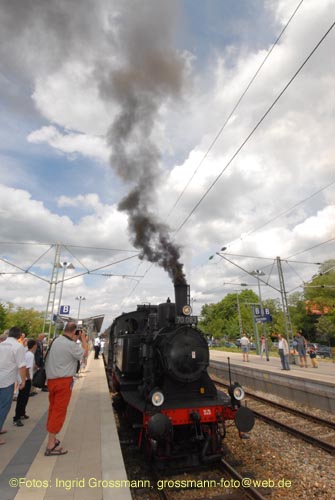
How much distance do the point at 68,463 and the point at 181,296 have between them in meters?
3.46

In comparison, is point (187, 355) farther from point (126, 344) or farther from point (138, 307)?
point (138, 307)

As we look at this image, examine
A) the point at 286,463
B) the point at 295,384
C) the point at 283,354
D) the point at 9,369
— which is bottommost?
the point at 286,463

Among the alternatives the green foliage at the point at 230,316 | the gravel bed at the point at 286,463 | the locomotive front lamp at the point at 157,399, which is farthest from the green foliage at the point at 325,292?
the locomotive front lamp at the point at 157,399

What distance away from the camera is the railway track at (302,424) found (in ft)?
20.7

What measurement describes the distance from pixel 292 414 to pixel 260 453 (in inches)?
139

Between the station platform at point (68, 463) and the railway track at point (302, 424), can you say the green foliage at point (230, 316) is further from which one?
the station platform at point (68, 463)

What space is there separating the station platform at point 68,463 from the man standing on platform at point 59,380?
31 cm

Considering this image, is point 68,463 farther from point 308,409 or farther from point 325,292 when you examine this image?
point 325,292

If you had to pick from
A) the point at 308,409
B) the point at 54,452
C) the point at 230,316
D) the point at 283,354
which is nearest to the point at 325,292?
the point at 230,316

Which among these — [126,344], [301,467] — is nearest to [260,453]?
[301,467]

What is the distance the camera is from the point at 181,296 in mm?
6449

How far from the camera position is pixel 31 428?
5.64 m

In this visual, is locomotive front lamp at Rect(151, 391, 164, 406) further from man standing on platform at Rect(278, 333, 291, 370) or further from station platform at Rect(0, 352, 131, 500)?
man standing on platform at Rect(278, 333, 291, 370)

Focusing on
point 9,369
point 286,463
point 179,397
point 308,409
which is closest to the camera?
point 9,369
